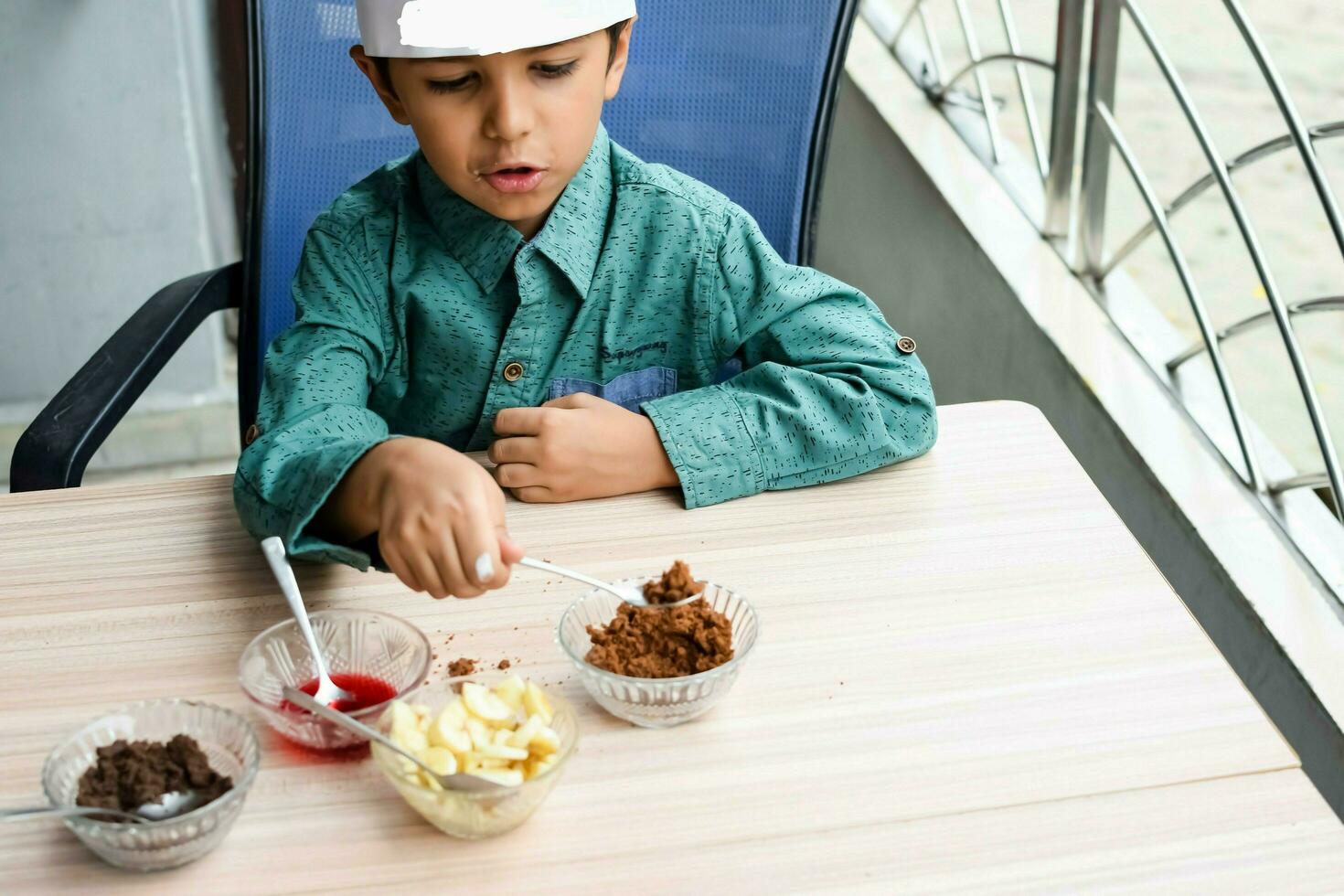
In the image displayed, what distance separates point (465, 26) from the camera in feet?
3.24

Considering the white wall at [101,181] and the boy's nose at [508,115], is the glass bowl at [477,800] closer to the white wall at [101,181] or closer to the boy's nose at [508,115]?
the boy's nose at [508,115]

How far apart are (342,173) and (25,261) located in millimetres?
1169

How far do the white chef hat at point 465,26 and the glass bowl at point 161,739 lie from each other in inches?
19.5

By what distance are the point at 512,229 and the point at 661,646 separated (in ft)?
1.51

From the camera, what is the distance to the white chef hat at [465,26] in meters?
0.98

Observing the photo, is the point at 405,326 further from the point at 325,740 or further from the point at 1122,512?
the point at 1122,512

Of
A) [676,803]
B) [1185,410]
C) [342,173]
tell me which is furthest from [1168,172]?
[676,803]

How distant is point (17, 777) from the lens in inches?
31.6

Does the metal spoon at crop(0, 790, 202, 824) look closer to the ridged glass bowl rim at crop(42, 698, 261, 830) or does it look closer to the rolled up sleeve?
the ridged glass bowl rim at crop(42, 698, 261, 830)

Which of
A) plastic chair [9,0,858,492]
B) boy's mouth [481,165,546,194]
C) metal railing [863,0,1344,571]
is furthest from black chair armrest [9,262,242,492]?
metal railing [863,0,1344,571]

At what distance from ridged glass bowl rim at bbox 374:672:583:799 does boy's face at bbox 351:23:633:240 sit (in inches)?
15.7

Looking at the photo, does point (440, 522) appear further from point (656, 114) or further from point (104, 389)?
point (656, 114)

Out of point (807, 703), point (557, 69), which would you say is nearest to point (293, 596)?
point (807, 703)

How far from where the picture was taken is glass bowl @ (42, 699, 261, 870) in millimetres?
715
